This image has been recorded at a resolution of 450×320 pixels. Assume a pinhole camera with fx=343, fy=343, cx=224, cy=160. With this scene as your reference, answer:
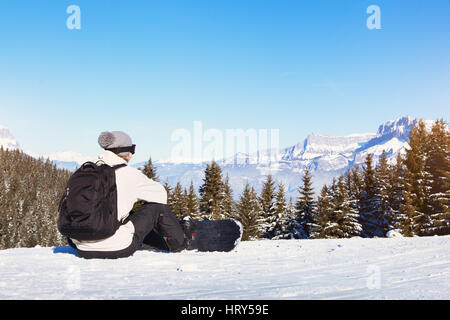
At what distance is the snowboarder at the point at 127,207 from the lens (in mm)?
4410

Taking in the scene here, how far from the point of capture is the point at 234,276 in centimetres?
350

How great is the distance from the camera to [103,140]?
461cm

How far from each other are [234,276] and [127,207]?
68.5 inches

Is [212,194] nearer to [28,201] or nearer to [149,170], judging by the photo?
[149,170]

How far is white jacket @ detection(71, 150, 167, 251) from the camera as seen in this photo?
436 centimetres

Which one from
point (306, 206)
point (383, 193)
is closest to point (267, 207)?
point (306, 206)

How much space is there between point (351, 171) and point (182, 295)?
5173cm

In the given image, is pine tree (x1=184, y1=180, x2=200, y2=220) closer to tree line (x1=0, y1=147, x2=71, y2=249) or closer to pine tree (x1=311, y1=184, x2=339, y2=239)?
pine tree (x1=311, y1=184, x2=339, y2=239)

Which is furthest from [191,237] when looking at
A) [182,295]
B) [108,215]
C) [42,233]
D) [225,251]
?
Result: [42,233]

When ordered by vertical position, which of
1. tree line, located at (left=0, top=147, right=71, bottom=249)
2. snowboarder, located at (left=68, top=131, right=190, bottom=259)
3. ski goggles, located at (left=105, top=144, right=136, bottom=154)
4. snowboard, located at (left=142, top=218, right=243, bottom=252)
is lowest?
tree line, located at (left=0, top=147, right=71, bottom=249)

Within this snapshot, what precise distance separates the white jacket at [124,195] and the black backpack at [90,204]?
131 mm

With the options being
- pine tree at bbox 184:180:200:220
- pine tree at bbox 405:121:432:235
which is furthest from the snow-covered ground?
pine tree at bbox 184:180:200:220

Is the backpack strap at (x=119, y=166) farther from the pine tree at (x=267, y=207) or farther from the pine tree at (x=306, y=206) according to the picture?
the pine tree at (x=267, y=207)
